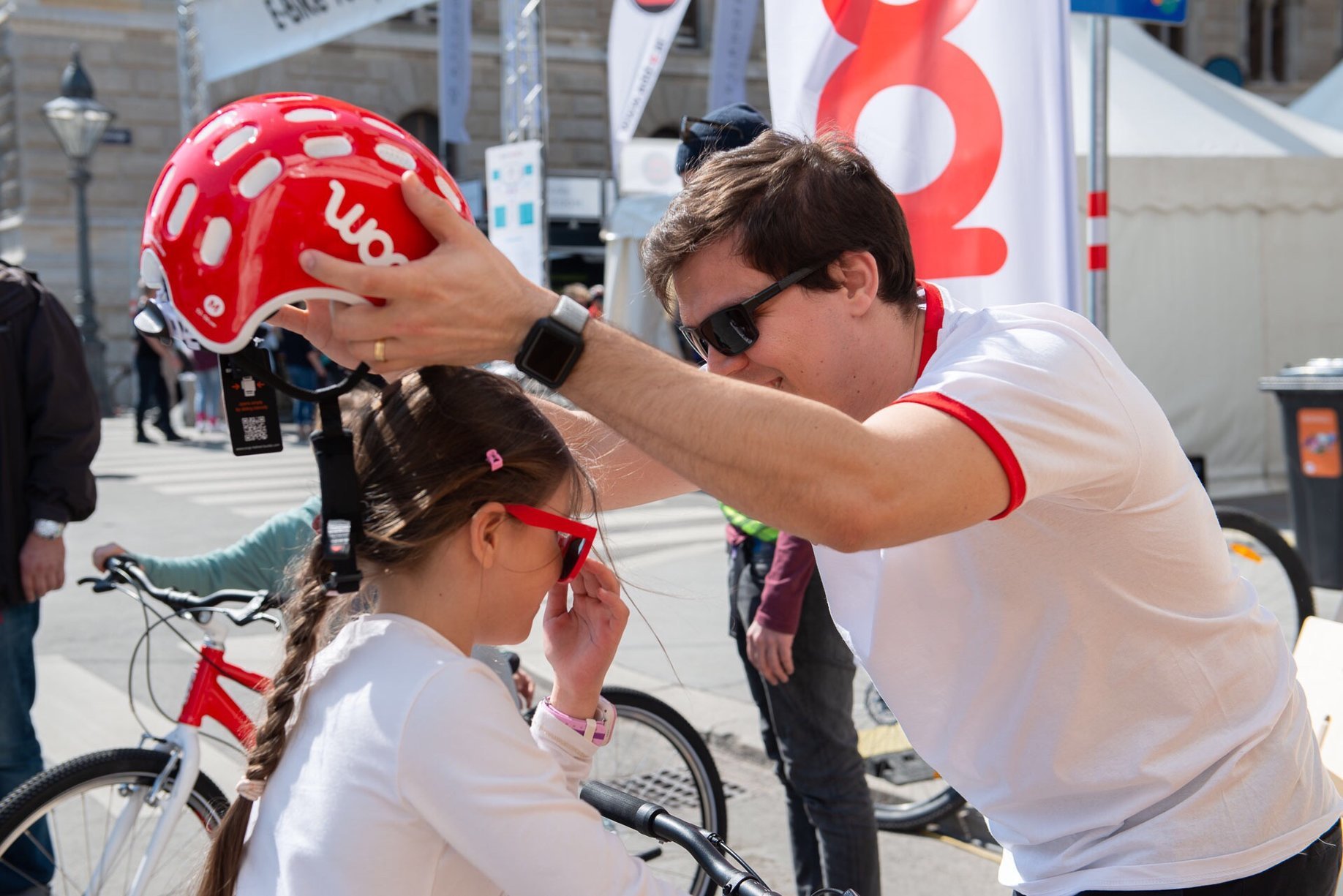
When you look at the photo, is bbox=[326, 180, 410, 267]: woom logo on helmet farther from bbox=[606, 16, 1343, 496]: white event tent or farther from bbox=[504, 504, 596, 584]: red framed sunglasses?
bbox=[606, 16, 1343, 496]: white event tent

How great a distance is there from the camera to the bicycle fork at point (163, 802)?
305 cm

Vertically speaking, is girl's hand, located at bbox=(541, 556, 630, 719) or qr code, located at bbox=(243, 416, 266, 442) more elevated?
qr code, located at bbox=(243, 416, 266, 442)

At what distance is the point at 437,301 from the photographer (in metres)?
1.30

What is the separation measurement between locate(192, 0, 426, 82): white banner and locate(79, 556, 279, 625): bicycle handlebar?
9108 mm

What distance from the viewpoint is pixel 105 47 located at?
71.9 feet

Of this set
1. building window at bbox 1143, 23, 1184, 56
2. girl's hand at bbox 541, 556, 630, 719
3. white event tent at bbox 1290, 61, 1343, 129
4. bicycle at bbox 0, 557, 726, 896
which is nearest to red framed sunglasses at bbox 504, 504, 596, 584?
girl's hand at bbox 541, 556, 630, 719

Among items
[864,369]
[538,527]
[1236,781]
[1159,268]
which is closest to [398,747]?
[538,527]

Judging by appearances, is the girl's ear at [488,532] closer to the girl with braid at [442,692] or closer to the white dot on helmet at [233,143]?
the girl with braid at [442,692]

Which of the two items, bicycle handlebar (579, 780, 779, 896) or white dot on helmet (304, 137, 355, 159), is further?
bicycle handlebar (579, 780, 779, 896)

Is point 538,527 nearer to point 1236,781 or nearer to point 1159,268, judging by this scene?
point 1236,781

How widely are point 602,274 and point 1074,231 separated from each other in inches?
864

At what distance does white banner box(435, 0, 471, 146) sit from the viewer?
14.7m

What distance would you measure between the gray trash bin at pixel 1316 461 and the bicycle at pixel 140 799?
460 cm

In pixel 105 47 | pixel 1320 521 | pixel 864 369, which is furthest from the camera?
pixel 105 47
